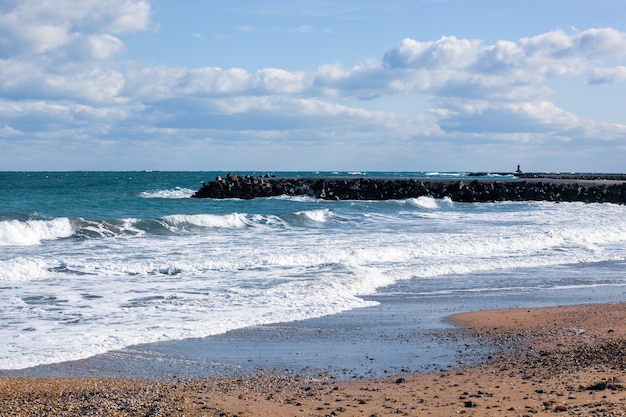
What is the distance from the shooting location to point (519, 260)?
17172 mm

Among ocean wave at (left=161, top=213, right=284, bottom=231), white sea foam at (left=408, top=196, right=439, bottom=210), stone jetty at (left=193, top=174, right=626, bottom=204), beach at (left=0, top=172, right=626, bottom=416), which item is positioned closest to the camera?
beach at (left=0, top=172, right=626, bottom=416)

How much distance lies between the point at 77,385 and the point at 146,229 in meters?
18.1

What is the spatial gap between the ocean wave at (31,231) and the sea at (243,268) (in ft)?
0.20

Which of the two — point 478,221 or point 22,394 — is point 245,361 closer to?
point 22,394

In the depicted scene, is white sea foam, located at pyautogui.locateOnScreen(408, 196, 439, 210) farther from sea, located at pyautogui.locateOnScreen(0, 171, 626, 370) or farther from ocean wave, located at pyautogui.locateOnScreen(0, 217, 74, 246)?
ocean wave, located at pyautogui.locateOnScreen(0, 217, 74, 246)

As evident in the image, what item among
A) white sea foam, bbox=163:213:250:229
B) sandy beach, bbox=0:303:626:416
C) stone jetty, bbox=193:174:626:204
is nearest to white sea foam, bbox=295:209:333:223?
white sea foam, bbox=163:213:250:229

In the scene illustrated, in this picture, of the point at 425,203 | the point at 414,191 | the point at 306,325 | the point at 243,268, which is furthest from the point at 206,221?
the point at 414,191

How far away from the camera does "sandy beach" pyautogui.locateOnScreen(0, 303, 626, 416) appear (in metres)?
5.73

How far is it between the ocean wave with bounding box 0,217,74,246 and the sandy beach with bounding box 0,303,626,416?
15.3 m

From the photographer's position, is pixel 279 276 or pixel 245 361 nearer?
pixel 245 361

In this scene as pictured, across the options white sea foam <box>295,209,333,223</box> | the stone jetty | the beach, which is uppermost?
the stone jetty

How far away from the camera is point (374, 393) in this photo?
6293 mm

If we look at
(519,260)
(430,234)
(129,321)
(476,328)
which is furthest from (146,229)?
(476,328)

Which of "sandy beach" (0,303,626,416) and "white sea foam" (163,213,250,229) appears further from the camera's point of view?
"white sea foam" (163,213,250,229)
